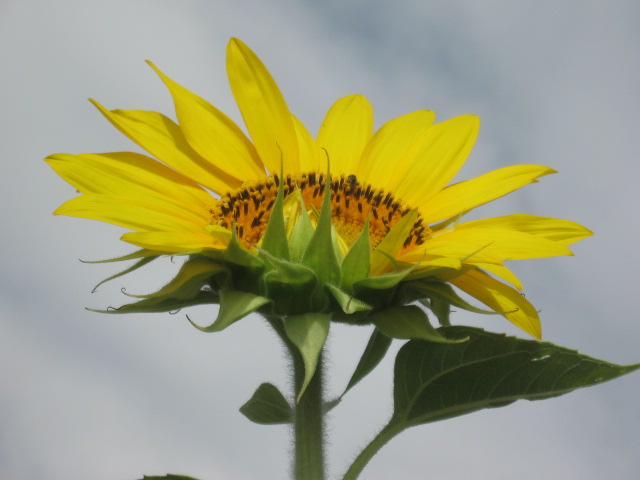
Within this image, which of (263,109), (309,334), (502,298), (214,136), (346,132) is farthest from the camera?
(346,132)

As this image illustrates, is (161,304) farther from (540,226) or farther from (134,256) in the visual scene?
(540,226)

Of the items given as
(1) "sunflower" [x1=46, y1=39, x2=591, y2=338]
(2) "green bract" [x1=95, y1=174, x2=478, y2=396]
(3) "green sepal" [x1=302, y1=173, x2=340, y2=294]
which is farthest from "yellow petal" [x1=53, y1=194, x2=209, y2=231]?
(3) "green sepal" [x1=302, y1=173, x2=340, y2=294]

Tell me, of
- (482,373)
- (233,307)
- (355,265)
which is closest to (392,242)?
(355,265)

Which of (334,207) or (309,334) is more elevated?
(334,207)

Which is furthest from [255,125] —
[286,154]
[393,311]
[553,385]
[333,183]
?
[553,385]

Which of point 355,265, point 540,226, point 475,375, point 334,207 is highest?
point 334,207

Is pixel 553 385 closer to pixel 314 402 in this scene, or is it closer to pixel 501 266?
pixel 501 266

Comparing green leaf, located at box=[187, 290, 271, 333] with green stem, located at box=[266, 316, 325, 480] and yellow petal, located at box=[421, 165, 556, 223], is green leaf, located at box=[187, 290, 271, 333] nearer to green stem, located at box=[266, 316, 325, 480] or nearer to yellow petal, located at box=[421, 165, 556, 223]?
green stem, located at box=[266, 316, 325, 480]
